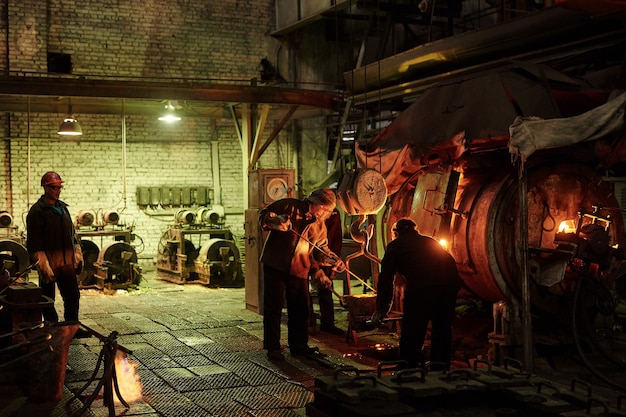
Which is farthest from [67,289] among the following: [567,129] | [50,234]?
[567,129]

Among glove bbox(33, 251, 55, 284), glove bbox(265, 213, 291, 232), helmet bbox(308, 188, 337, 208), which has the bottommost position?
glove bbox(33, 251, 55, 284)

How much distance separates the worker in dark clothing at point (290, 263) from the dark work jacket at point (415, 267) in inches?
62.3

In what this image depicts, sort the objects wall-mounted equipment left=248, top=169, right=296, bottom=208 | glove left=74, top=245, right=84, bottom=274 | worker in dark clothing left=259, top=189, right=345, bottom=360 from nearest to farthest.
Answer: worker in dark clothing left=259, top=189, right=345, bottom=360 < glove left=74, top=245, right=84, bottom=274 < wall-mounted equipment left=248, top=169, right=296, bottom=208

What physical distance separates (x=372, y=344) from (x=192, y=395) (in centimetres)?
309

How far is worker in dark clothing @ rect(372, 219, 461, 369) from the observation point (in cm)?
789

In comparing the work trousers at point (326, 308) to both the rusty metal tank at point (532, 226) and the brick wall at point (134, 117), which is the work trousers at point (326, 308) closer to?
the rusty metal tank at point (532, 226)

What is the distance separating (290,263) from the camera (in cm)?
934

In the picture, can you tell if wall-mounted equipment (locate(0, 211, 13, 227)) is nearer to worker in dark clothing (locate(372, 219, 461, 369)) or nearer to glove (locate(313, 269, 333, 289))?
glove (locate(313, 269, 333, 289))

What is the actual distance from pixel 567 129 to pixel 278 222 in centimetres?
333

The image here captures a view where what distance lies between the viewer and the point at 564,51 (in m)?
10.0

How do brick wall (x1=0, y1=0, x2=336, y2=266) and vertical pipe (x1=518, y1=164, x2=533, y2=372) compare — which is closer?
vertical pipe (x1=518, y1=164, x2=533, y2=372)

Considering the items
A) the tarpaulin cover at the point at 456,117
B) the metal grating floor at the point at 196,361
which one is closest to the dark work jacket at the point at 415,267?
the metal grating floor at the point at 196,361

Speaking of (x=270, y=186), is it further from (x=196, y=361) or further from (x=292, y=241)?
(x=196, y=361)

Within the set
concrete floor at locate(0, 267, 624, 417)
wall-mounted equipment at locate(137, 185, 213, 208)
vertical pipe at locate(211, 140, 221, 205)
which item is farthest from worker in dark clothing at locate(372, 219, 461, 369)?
vertical pipe at locate(211, 140, 221, 205)
